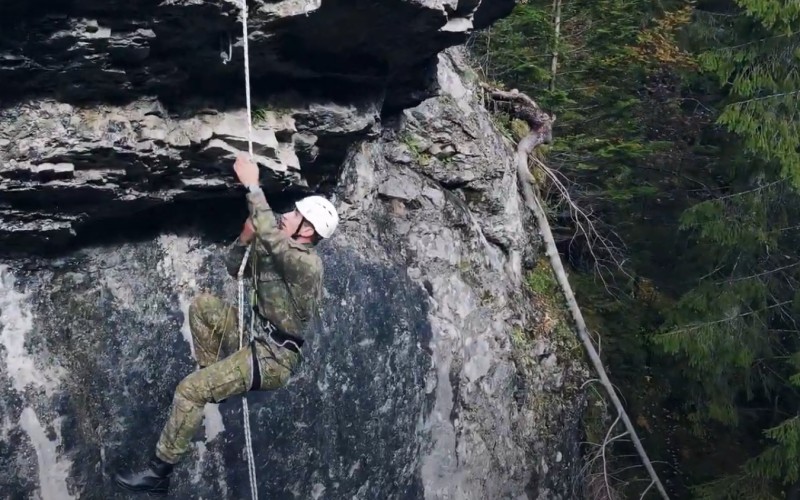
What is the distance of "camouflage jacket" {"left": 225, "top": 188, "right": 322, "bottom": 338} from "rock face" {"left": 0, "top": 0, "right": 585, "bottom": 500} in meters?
1.34

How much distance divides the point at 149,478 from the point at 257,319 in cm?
160

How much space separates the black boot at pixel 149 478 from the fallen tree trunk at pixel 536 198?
281 inches

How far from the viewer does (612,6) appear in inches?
579

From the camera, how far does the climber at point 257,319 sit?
15.8 feet

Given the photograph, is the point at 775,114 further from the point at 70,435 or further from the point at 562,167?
the point at 70,435

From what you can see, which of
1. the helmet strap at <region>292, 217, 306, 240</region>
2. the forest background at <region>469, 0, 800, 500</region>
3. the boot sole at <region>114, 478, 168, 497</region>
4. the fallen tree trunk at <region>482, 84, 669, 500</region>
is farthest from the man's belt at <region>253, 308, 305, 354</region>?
the fallen tree trunk at <region>482, 84, 669, 500</region>

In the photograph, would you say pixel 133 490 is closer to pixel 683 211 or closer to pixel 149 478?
pixel 149 478

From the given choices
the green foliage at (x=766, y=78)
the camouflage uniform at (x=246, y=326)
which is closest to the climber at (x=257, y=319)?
the camouflage uniform at (x=246, y=326)

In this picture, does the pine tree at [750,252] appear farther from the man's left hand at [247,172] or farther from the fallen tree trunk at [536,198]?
the man's left hand at [247,172]

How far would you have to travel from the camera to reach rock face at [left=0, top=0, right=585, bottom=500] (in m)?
5.43

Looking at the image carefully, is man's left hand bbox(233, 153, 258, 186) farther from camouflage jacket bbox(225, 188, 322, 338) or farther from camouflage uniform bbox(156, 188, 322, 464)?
camouflage uniform bbox(156, 188, 322, 464)

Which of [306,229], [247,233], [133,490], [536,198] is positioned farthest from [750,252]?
[133,490]

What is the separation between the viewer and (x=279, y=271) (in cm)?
494

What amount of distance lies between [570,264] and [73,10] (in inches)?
421
